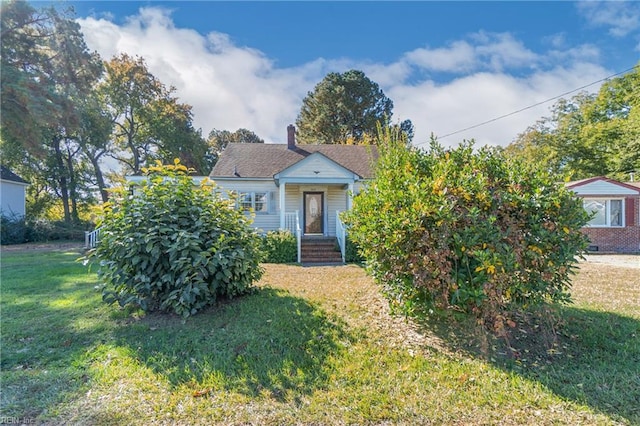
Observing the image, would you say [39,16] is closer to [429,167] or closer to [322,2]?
[322,2]

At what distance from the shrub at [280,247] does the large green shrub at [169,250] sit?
5.72 m

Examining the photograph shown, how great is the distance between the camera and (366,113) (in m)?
29.7

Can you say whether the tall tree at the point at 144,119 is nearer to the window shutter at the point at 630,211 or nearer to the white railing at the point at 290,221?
the white railing at the point at 290,221

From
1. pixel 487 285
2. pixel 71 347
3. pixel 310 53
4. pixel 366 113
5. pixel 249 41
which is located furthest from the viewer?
pixel 366 113

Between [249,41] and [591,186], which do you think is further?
[591,186]

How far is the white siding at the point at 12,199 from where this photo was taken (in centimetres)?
1819

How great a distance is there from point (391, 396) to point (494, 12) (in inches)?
390

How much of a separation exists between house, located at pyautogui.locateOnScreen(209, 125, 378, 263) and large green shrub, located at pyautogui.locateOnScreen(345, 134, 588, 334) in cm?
851

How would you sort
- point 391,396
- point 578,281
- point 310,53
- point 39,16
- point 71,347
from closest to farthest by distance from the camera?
point 391,396
point 71,347
point 578,281
point 310,53
point 39,16

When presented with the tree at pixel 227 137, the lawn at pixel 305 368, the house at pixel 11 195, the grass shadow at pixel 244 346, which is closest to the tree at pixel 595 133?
the lawn at pixel 305 368

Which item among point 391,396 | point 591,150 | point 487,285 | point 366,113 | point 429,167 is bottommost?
point 391,396

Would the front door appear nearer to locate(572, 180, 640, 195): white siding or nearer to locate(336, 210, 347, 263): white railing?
locate(336, 210, 347, 263): white railing

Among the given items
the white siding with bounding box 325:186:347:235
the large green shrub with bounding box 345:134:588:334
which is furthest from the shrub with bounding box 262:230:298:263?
the large green shrub with bounding box 345:134:588:334

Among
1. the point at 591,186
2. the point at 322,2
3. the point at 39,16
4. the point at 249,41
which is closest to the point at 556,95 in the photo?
the point at 591,186
